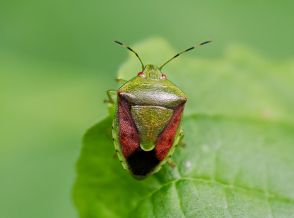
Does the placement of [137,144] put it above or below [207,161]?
above

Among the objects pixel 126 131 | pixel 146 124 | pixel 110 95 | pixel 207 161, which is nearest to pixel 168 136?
pixel 146 124

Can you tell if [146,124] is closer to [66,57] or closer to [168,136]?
[168,136]

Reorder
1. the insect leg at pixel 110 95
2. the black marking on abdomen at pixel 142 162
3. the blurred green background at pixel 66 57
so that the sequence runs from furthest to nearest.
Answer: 1. the blurred green background at pixel 66 57
2. the insect leg at pixel 110 95
3. the black marking on abdomen at pixel 142 162

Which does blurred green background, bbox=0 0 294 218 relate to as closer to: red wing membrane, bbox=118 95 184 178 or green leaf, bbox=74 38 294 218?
green leaf, bbox=74 38 294 218

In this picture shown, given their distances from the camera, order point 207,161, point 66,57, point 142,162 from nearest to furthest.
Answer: point 142,162, point 207,161, point 66,57

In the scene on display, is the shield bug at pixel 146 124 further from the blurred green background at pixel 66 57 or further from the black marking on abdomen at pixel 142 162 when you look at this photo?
the blurred green background at pixel 66 57

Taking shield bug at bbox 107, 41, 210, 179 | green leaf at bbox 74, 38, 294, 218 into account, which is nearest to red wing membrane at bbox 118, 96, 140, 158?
shield bug at bbox 107, 41, 210, 179

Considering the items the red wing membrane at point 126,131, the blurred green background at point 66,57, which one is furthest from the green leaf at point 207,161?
the blurred green background at point 66,57
